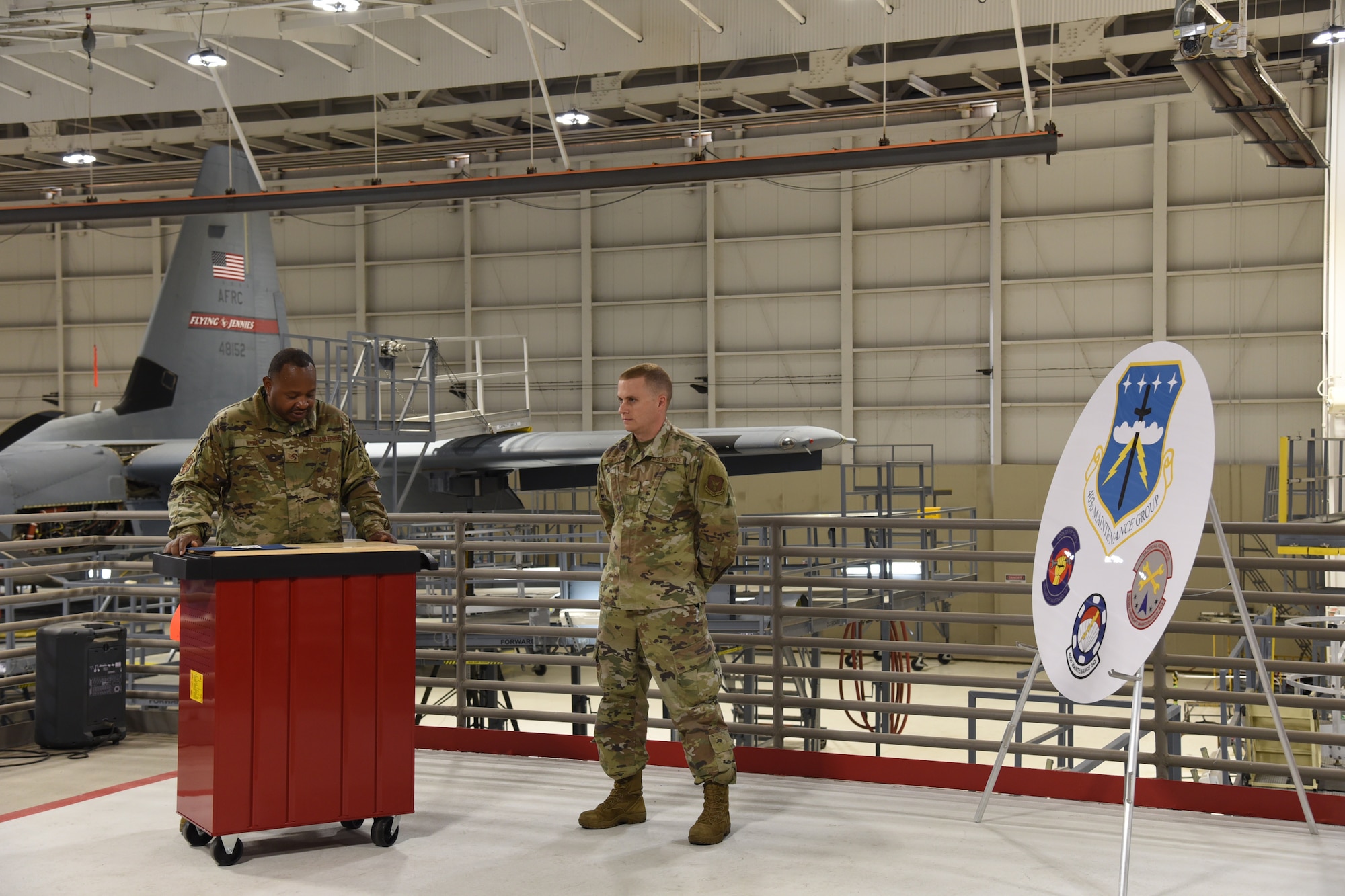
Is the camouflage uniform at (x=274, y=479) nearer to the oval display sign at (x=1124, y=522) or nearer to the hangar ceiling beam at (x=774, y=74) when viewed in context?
the oval display sign at (x=1124, y=522)

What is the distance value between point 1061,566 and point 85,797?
4.47 m

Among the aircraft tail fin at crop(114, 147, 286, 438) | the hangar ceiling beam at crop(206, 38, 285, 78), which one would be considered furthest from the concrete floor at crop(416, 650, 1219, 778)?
the hangar ceiling beam at crop(206, 38, 285, 78)

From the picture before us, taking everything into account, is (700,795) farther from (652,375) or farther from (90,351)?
(90,351)

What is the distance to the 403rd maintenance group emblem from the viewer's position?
A: 155 inches

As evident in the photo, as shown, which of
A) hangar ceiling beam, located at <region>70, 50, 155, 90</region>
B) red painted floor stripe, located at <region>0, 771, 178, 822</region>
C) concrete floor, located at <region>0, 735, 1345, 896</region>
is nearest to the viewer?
concrete floor, located at <region>0, 735, 1345, 896</region>

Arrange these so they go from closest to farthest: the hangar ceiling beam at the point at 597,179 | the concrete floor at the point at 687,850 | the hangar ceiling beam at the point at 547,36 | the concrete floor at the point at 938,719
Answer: the concrete floor at the point at 687,850
the hangar ceiling beam at the point at 597,179
the concrete floor at the point at 938,719
the hangar ceiling beam at the point at 547,36

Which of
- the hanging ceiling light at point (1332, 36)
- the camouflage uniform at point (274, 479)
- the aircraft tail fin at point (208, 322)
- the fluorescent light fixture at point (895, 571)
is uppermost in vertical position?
the hanging ceiling light at point (1332, 36)

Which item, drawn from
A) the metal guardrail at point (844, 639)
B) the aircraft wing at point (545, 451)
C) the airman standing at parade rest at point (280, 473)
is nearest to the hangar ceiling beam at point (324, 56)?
the aircraft wing at point (545, 451)

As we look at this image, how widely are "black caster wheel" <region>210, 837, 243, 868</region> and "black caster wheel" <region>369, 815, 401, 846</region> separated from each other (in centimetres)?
50

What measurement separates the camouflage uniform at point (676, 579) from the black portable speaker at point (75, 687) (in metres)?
3.31

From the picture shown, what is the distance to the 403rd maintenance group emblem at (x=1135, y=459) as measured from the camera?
395 centimetres

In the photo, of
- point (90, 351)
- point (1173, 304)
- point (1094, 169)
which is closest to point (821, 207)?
point (1094, 169)

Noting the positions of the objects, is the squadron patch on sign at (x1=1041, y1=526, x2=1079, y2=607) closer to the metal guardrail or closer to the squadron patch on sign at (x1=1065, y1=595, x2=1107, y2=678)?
the squadron patch on sign at (x1=1065, y1=595, x2=1107, y2=678)

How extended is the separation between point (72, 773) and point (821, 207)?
1937 cm
